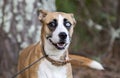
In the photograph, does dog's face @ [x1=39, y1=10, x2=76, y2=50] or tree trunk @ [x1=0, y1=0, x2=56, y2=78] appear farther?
tree trunk @ [x1=0, y1=0, x2=56, y2=78]

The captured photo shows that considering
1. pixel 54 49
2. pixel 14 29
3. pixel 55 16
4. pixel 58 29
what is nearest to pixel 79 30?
pixel 14 29

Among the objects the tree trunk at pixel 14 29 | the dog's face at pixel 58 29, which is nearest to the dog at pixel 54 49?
the dog's face at pixel 58 29

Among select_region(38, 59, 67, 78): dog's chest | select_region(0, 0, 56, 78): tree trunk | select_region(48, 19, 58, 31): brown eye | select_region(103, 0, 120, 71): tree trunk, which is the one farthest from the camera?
select_region(103, 0, 120, 71): tree trunk

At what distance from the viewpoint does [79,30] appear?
12.1 meters

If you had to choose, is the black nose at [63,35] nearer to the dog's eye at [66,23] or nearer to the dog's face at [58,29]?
the dog's face at [58,29]

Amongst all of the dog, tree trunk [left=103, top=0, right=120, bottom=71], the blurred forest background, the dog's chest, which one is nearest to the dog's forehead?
the dog

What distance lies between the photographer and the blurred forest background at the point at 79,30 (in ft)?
28.9

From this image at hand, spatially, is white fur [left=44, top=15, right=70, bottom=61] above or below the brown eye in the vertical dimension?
below

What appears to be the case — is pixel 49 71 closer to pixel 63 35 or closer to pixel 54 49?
pixel 54 49

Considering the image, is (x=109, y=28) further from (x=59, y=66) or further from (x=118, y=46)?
(x=59, y=66)

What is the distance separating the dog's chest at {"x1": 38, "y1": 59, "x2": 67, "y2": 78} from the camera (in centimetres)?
659

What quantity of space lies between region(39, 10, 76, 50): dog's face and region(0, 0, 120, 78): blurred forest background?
2.21m

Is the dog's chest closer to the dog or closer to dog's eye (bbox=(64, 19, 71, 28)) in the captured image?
the dog

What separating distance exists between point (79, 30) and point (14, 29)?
136 inches
